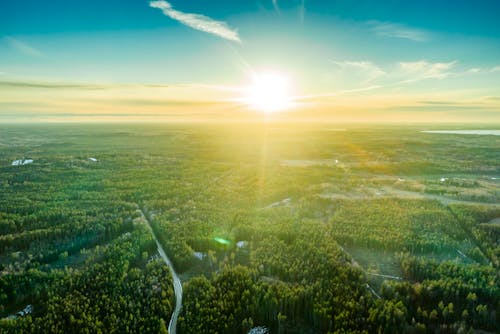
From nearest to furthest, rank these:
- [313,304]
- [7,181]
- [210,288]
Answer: [313,304] < [210,288] < [7,181]

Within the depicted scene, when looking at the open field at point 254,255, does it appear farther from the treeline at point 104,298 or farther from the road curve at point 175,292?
the road curve at point 175,292

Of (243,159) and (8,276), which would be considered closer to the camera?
(8,276)

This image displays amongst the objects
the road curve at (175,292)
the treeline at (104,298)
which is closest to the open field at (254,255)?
the treeline at (104,298)

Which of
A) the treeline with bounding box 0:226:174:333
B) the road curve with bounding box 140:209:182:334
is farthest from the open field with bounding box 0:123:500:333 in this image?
the road curve with bounding box 140:209:182:334

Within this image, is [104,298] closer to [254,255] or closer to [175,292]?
[175,292]

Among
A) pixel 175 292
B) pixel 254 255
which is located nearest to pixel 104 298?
pixel 175 292

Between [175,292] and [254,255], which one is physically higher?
[254,255]

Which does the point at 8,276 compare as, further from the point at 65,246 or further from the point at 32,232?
the point at 32,232

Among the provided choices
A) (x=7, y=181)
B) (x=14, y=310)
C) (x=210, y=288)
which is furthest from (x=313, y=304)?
(x=7, y=181)
